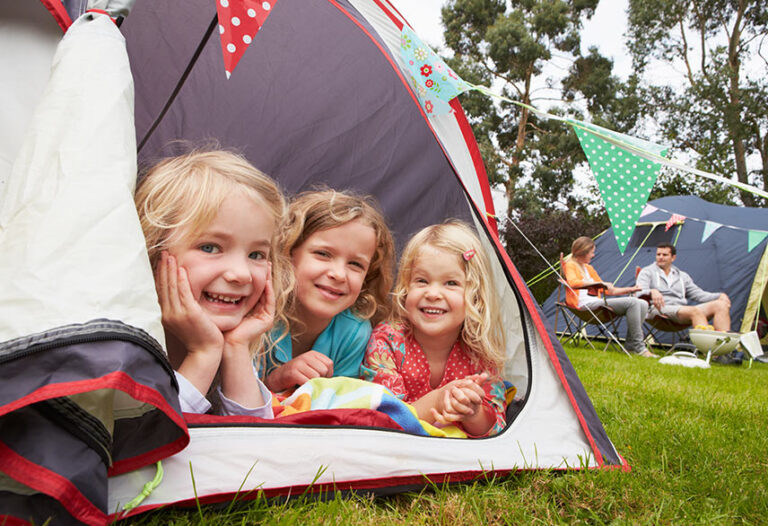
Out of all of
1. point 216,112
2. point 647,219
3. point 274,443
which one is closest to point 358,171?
point 216,112

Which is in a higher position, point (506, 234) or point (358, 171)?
point (358, 171)

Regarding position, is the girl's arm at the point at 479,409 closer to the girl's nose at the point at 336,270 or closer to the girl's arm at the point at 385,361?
the girl's arm at the point at 385,361

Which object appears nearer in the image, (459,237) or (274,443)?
(274,443)

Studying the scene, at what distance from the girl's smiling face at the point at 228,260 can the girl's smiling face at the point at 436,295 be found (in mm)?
544

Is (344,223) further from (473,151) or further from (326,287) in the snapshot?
(473,151)

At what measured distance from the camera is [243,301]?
48.8 inches

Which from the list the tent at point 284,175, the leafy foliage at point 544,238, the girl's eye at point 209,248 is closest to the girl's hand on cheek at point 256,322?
the girl's eye at point 209,248

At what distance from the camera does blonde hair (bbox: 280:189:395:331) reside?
1.59 metres

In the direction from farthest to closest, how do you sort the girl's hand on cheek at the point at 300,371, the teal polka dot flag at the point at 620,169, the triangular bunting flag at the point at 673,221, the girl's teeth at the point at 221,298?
the triangular bunting flag at the point at 673,221, the teal polka dot flag at the point at 620,169, the girl's hand on cheek at the point at 300,371, the girl's teeth at the point at 221,298

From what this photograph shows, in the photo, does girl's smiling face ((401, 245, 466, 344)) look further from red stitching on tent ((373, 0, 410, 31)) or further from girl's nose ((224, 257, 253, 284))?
red stitching on tent ((373, 0, 410, 31))

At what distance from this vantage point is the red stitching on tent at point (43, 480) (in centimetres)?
64

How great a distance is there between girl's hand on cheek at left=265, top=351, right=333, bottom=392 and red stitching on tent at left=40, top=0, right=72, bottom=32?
93 cm

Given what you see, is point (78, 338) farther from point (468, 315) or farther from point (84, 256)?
point (468, 315)

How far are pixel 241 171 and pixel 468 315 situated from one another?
2.49 feet
